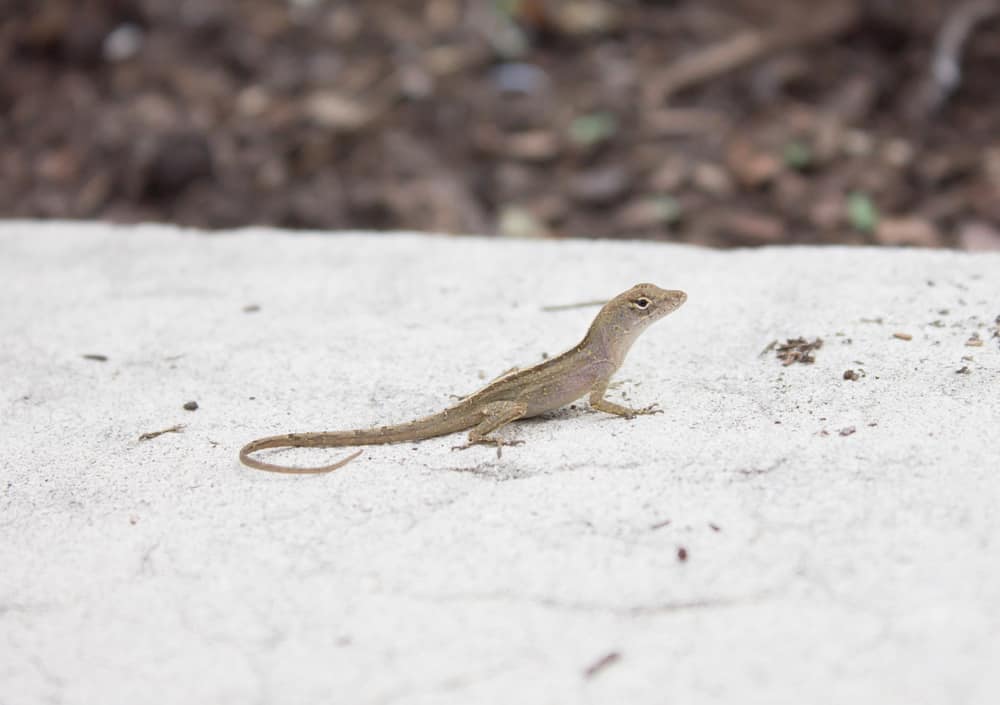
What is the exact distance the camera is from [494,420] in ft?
11.4

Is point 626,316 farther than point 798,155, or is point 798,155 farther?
point 798,155

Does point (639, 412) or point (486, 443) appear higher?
point (639, 412)

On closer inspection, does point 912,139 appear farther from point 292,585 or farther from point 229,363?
point 292,585

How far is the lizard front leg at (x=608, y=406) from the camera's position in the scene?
3.54 meters

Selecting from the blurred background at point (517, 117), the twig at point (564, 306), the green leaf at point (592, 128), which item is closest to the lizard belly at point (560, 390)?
the twig at point (564, 306)

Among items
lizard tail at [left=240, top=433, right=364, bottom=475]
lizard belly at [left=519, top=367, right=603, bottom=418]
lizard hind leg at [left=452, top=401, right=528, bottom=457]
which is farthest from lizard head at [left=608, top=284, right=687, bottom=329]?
lizard tail at [left=240, top=433, right=364, bottom=475]

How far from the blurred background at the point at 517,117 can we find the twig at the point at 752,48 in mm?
17

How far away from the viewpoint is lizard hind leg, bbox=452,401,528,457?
343 centimetres

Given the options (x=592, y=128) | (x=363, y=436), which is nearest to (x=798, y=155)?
(x=592, y=128)

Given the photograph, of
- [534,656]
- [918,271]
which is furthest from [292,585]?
[918,271]

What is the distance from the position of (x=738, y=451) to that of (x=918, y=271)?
1804 millimetres

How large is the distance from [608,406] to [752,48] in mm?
5799

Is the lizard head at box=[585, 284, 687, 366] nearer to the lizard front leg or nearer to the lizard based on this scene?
the lizard

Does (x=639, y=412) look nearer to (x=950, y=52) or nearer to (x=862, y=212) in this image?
(x=862, y=212)
